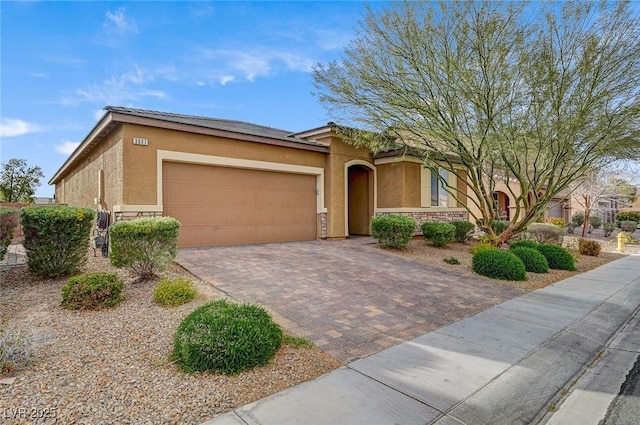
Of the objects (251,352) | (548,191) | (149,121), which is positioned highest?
(149,121)

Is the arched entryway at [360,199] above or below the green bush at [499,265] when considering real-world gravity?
above

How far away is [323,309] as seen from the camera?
17.7ft

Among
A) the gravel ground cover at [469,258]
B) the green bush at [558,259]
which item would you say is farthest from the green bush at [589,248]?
→ the green bush at [558,259]

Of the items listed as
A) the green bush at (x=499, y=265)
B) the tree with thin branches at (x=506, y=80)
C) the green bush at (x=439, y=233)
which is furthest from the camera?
the green bush at (x=439, y=233)

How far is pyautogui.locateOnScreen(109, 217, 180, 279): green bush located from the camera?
18.6 ft

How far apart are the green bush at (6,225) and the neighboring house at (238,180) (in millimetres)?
2851

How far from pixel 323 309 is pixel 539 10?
28.3 ft

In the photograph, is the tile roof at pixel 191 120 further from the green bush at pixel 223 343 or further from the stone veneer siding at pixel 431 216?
the green bush at pixel 223 343

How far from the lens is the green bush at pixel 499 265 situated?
811 centimetres

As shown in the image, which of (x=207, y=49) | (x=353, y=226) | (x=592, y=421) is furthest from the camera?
(x=353, y=226)

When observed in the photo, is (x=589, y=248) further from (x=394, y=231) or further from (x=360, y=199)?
(x=360, y=199)

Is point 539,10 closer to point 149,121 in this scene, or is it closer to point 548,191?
point 548,191

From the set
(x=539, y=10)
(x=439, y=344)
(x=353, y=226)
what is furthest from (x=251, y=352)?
(x=353, y=226)

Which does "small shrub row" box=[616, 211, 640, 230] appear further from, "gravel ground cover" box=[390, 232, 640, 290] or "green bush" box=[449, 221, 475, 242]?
"green bush" box=[449, 221, 475, 242]
